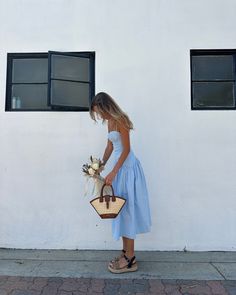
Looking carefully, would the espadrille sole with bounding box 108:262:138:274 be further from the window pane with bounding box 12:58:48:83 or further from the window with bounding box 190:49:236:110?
the window pane with bounding box 12:58:48:83

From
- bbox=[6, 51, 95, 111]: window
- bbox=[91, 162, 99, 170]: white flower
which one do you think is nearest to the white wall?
bbox=[6, 51, 95, 111]: window

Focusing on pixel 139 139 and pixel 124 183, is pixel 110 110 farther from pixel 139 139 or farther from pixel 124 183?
pixel 139 139

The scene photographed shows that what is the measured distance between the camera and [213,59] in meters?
4.25

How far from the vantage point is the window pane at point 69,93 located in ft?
13.5

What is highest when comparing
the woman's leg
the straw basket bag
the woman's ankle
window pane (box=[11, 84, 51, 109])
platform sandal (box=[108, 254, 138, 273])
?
window pane (box=[11, 84, 51, 109])

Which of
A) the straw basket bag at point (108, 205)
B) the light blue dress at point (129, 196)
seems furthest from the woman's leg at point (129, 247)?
the straw basket bag at point (108, 205)

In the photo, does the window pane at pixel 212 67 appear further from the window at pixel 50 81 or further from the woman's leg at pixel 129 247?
the woman's leg at pixel 129 247

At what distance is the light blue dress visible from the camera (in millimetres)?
3320

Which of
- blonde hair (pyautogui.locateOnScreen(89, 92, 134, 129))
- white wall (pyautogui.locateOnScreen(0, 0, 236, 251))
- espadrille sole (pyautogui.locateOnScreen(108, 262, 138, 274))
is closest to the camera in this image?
blonde hair (pyautogui.locateOnScreen(89, 92, 134, 129))

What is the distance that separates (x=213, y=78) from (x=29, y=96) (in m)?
2.35

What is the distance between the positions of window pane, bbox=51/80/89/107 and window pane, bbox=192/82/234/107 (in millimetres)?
1374

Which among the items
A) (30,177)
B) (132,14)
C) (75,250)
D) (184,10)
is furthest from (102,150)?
(184,10)

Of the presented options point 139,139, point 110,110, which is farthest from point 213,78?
point 110,110

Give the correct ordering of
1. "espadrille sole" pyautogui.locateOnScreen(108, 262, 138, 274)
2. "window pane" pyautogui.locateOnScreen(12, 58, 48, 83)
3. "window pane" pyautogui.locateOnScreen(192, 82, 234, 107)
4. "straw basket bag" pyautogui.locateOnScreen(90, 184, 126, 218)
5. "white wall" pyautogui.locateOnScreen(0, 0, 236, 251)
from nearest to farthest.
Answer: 1. "straw basket bag" pyautogui.locateOnScreen(90, 184, 126, 218)
2. "espadrille sole" pyautogui.locateOnScreen(108, 262, 138, 274)
3. "white wall" pyautogui.locateOnScreen(0, 0, 236, 251)
4. "window pane" pyautogui.locateOnScreen(192, 82, 234, 107)
5. "window pane" pyautogui.locateOnScreen(12, 58, 48, 83)
